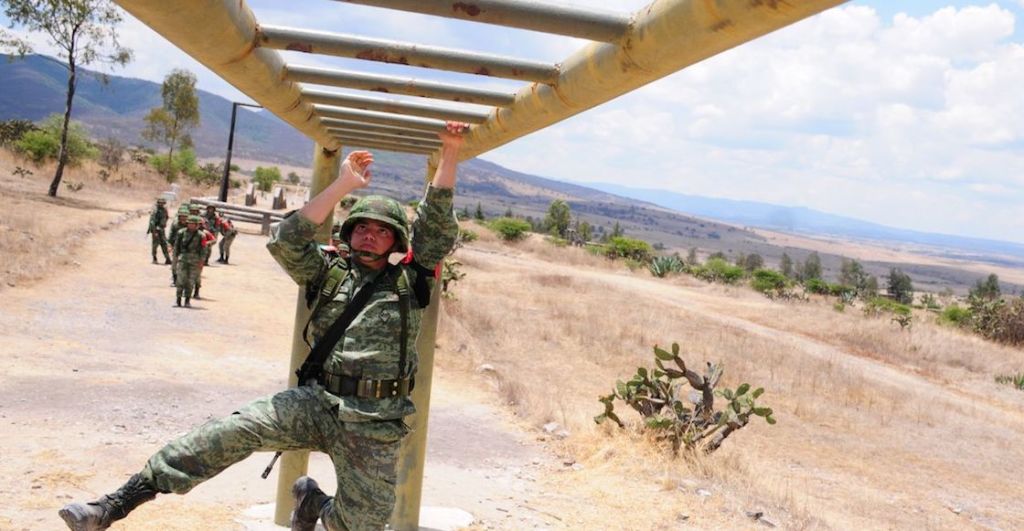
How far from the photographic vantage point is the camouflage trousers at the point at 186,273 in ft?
41.4

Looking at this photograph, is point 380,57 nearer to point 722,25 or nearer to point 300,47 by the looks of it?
point 300,47

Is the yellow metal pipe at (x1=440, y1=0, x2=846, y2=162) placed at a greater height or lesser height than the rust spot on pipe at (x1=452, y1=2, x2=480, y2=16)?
lesser

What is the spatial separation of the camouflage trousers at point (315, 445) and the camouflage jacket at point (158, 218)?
46.2 feet

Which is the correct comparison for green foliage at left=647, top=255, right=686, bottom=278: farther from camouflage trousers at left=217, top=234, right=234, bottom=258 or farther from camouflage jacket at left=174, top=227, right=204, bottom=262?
camouflage jacket at left=174, top=227, right=204, bottom=262

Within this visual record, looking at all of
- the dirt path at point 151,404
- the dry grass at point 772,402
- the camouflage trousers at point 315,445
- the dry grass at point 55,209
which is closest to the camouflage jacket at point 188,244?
the dirt path at point 151,404

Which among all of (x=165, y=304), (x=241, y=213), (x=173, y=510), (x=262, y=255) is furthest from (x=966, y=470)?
(x=241, y=213)

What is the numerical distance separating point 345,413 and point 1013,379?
19501mm

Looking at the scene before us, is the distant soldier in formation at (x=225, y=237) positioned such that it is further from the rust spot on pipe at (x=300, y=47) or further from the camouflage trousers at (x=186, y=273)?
the rust spot on pipe at (x=300, y=47)

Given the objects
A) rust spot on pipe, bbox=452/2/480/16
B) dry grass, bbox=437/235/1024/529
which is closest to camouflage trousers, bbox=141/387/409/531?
rust spot on pipe, bbox=452/2/480/16

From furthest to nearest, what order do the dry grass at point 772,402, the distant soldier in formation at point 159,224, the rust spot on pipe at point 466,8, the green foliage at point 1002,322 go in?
the green foliage at point 1002,322 → the distant soldier in formation at point 159,224 → the dry grass at point 772,402 → the rust spot on pipe at point 466,8

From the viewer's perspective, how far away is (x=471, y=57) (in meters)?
2.48

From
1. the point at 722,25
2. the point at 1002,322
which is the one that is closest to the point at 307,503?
the point at 722,25

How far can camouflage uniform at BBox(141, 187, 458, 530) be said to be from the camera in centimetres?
302

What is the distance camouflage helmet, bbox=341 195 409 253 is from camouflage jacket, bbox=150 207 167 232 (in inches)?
550
